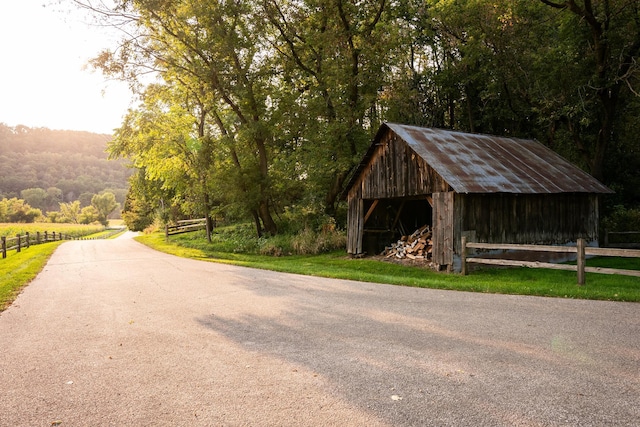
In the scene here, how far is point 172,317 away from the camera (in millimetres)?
7828

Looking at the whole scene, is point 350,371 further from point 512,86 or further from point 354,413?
point 512,86

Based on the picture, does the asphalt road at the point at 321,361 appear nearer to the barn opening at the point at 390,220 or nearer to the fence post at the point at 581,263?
the fence post at the point at 581,263

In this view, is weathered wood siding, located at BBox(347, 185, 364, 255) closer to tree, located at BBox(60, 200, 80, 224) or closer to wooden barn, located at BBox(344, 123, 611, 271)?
wooden barn, located at BBox(344, 123, 611, 271)

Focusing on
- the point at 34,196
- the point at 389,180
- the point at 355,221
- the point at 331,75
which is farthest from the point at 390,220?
the point at 34,196

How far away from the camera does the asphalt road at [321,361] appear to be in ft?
13.1

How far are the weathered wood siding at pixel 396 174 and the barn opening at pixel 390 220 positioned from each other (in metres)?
1.04

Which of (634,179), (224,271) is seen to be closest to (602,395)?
(224,271)

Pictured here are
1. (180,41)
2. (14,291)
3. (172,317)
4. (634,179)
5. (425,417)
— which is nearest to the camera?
(425,417)

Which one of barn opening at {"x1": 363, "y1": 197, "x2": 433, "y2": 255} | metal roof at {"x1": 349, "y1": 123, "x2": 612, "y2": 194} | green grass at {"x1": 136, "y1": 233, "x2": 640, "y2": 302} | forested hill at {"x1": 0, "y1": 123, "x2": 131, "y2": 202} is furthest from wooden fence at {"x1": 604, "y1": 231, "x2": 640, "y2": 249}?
forested hill at {"x1": 0, "y1": 123, "x2": 131, "y2": 202}

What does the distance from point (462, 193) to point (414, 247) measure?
3687 mm

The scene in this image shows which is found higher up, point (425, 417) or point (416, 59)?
point (416, 59)

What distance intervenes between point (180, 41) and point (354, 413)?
75.2ft

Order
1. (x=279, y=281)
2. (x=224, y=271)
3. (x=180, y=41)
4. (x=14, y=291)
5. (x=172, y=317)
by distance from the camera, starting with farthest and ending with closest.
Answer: (x=180, y=41) → (x=224, y=271) → (x=279, y=281) → (x=14, y=291) → (x=172, y=317)

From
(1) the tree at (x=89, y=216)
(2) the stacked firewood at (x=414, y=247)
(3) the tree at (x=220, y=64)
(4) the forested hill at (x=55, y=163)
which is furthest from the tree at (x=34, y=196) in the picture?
(2) the stacked firewood at (x=414, y=247)
